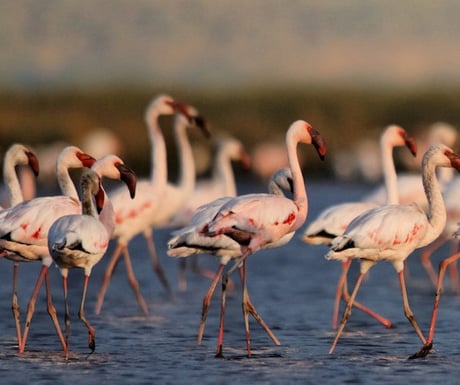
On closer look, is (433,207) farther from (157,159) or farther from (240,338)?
(157,159)

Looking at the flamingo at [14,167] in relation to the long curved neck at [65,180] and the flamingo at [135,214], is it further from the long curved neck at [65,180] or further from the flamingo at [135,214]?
the flamingo at [135,214]

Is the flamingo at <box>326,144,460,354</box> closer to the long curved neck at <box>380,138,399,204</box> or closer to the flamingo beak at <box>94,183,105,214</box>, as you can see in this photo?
the long curved neck at <box>380,138,399,204</box>

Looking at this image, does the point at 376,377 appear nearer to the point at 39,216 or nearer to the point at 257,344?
the point at 257,344

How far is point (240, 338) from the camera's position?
34.4ft

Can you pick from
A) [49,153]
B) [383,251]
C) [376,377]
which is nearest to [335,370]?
[376,377]

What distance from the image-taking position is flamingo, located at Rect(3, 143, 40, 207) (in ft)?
35.3

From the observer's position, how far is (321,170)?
28.8 m

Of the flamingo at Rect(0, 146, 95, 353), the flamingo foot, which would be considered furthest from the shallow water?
the flamingo at Rect(0, 146, 95, 353)

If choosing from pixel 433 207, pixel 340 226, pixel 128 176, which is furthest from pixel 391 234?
pixel 128 176

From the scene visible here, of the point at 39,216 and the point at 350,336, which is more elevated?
the point at 39,216

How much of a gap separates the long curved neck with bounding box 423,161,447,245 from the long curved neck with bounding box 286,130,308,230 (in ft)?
2.87

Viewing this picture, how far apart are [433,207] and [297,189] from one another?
0.98m

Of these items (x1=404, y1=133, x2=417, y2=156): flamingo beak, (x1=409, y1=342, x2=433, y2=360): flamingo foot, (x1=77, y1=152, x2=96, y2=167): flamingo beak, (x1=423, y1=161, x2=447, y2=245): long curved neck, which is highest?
(x1=404, y1=133, x2=417, y2=156): flamingo beak

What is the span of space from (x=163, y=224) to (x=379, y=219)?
13.5 feet
